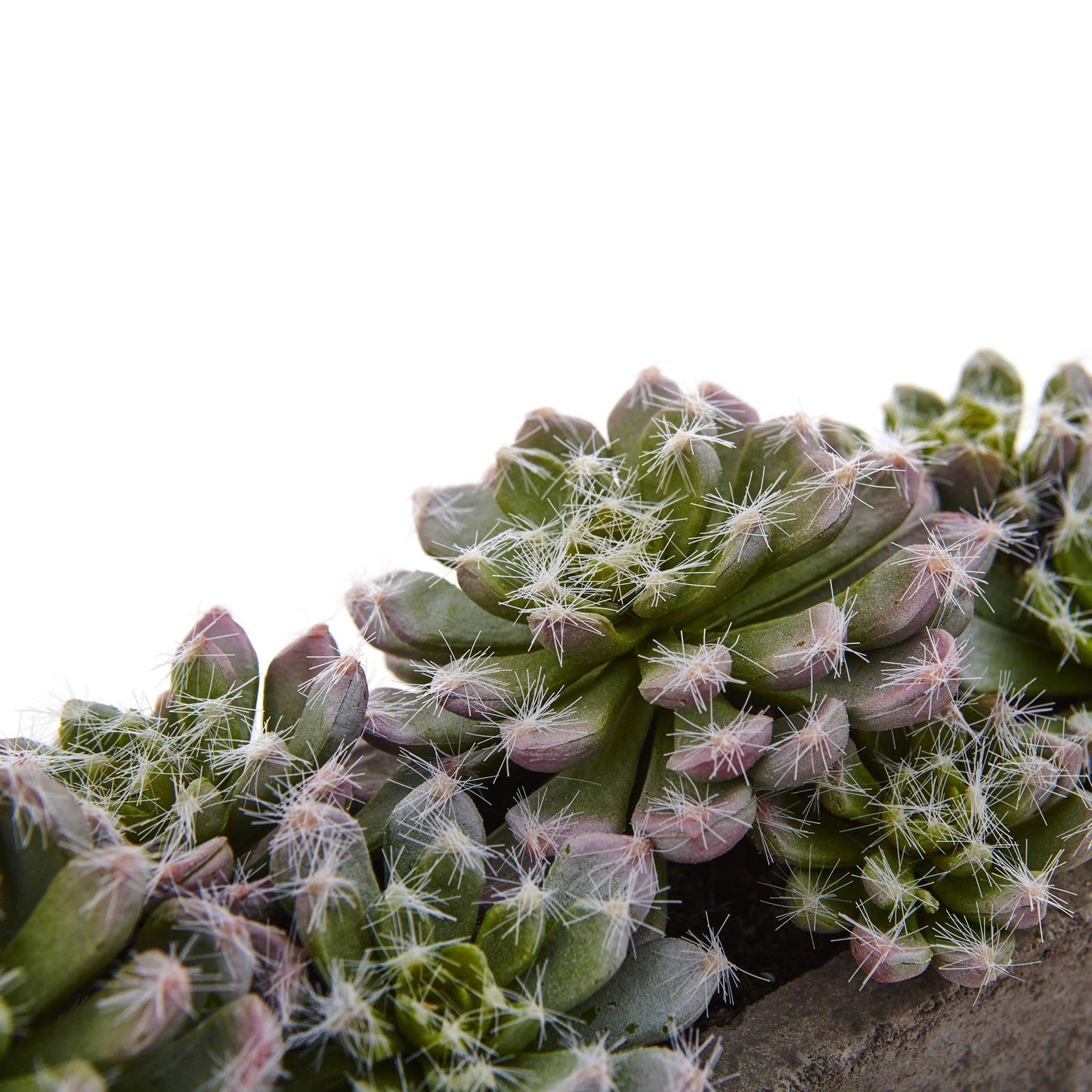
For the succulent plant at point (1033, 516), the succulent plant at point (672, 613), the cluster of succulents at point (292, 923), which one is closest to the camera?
the cluster of succulents at point (292, 923)

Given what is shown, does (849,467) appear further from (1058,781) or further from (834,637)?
(1058,781)

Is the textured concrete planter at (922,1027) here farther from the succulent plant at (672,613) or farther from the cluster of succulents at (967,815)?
the succulent plant at (672,613)

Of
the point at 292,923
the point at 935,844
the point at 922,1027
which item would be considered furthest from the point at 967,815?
the point at 292,923

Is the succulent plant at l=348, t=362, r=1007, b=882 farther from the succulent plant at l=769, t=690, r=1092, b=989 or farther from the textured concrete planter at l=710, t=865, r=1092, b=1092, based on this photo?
the textured concrete planter at l=710, t=865, r=1092, b=1092

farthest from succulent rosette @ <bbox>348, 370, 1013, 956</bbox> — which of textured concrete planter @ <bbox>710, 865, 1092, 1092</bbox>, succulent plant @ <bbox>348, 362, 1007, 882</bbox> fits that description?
textured concrete planter @ <bbox>710, 865, 1092, 1092</bbox>

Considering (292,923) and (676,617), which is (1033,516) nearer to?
(676,617)

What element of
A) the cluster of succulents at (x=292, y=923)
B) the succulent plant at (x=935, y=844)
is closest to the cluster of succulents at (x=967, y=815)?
the succulent plant at (x=935, y=844)

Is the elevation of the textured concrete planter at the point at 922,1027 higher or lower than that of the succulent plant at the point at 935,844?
lower
